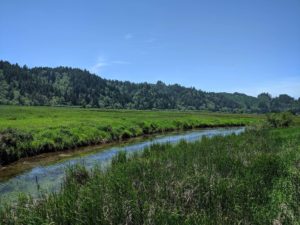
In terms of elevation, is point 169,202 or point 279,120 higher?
point 279,120

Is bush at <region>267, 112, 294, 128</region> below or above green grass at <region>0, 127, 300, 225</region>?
above

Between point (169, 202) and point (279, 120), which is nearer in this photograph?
point (169, 202)

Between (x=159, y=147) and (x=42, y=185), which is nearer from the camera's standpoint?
(x=42, y=185)

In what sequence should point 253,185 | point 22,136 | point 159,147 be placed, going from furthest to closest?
point 22,136 < point 159,147 < point 253,185

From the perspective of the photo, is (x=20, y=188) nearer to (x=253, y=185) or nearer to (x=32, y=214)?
(x=32, y=214)

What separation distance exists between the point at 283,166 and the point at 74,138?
1038 inches

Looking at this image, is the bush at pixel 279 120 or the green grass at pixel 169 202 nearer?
the green grass at pixel 169 202

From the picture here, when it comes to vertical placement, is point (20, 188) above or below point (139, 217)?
below

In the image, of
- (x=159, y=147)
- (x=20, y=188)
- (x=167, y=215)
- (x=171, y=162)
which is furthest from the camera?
(x=159, y=147)

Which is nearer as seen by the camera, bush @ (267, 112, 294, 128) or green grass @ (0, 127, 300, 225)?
green grass @ (0, 127, 300, 225)

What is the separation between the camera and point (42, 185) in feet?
59.0

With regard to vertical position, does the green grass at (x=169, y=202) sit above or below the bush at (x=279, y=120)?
below

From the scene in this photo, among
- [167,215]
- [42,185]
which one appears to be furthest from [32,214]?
[42,185]

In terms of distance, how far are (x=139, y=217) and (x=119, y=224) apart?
0.64m
